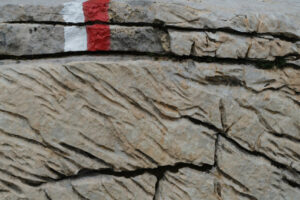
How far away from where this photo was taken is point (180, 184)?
6.07 feet

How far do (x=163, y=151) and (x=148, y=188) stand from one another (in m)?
0.23

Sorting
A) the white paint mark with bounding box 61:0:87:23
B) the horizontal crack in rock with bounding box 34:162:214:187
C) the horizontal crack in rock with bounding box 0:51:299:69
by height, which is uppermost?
the white paint mark with bounding box 61:0:87:23

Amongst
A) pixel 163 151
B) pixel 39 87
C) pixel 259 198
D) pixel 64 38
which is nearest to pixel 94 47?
pixel 64 38

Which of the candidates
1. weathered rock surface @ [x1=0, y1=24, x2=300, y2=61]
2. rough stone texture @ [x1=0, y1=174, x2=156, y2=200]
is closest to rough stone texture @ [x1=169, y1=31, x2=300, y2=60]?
weathered rock surface @ [x1=0, y1=24, x2=300, y2=61]

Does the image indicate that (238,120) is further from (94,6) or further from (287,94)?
(94,6)

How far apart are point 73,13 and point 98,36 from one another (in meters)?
0.18

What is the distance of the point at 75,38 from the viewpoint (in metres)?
1.72

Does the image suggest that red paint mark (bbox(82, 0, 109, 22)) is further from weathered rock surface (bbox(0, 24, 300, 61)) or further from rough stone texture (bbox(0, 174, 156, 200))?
rough stone texture (bbox(0, 174, 156, 200))

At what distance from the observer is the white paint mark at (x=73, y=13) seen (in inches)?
67.4

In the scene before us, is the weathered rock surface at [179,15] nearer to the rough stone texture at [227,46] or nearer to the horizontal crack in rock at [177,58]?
the rough stone texture at [227,46]

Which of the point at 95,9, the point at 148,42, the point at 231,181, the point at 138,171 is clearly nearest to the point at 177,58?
the point at 148,42

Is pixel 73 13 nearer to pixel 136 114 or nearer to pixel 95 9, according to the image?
pixel 95 9

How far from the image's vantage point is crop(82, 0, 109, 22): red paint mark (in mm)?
1723

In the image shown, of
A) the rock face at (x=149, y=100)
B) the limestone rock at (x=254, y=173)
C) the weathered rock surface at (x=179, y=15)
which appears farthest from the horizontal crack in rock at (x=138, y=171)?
the weathered rock surface at (x=179, y=15)
